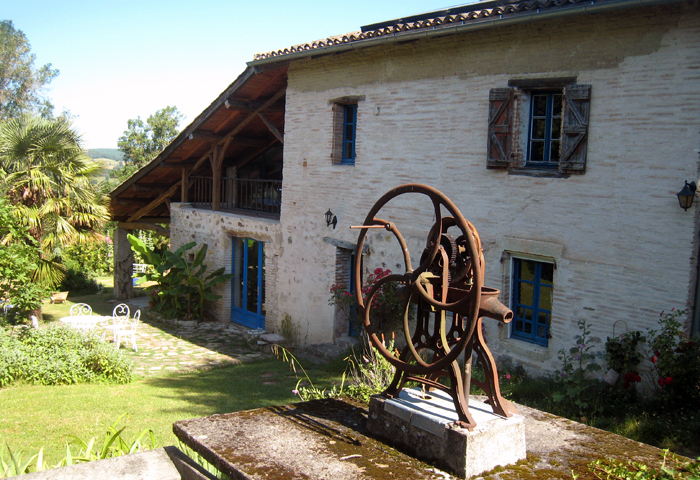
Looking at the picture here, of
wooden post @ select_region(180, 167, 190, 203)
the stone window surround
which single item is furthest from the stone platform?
wooden post @ select_region(180, 167, 190, 203)

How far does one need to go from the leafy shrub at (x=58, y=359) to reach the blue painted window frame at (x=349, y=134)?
5348 mm

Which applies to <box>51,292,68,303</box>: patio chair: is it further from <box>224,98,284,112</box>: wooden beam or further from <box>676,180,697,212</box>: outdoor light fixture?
<box>676,180,697,212</box>: outdoor light fixture

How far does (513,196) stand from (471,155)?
3.12 feet

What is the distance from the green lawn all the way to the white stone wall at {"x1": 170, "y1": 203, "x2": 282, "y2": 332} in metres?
2.90

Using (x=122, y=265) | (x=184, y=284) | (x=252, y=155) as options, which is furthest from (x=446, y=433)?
(x=122, y=265)

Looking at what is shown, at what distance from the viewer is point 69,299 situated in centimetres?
1775

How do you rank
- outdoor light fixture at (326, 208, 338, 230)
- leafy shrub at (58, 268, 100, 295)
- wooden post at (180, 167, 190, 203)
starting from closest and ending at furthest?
1. outdoor light fixture at (326, 208, 338, 230)
2. wooden post at (180, 167, 190, 203)
3. leafy shrub at (58, 268, 100, 295)

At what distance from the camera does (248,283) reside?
45.5ft

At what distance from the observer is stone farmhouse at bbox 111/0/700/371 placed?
22.5ft

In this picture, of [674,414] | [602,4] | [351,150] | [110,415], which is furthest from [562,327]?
[110,415]

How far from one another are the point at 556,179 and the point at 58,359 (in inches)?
320

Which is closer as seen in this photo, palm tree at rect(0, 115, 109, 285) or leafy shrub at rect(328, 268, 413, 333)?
leafy shrub at rect(328, 268, 413, 333)

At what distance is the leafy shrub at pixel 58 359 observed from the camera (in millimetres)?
8898

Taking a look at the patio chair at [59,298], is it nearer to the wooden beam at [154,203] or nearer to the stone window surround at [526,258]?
the wooden beam at [154,203]
